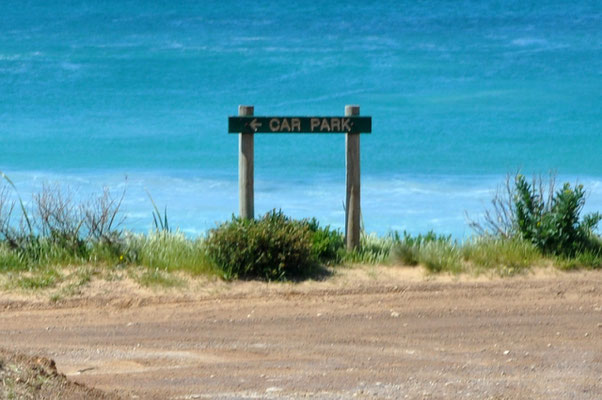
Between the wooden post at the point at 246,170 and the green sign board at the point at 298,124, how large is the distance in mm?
120

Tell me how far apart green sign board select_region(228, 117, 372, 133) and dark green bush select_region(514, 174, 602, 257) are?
2.06 metres

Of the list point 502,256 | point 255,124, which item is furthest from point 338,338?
point 255,124

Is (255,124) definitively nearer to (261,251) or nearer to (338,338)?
(261,251)

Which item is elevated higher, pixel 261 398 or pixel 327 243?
pixel 327 243

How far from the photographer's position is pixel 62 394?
20.6 feet

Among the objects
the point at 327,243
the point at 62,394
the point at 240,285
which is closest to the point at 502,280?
the point at 327,243

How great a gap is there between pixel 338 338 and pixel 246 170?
3.40 m

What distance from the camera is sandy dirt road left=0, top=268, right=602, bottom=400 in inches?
289

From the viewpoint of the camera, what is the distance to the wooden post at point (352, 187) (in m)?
12.0

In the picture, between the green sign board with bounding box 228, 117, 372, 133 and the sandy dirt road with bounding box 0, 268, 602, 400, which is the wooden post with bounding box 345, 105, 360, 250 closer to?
the green sign board with bounding box 228, 117, 372, 133

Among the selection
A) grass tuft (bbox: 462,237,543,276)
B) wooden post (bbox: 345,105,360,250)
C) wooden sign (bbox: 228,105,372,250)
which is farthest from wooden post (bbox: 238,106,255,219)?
grass tuft (bbox: 462,237,543,276)

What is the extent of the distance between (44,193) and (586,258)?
6.34 meters

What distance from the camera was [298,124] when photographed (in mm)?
11711

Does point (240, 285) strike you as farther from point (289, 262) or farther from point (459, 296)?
point (459, 296)
